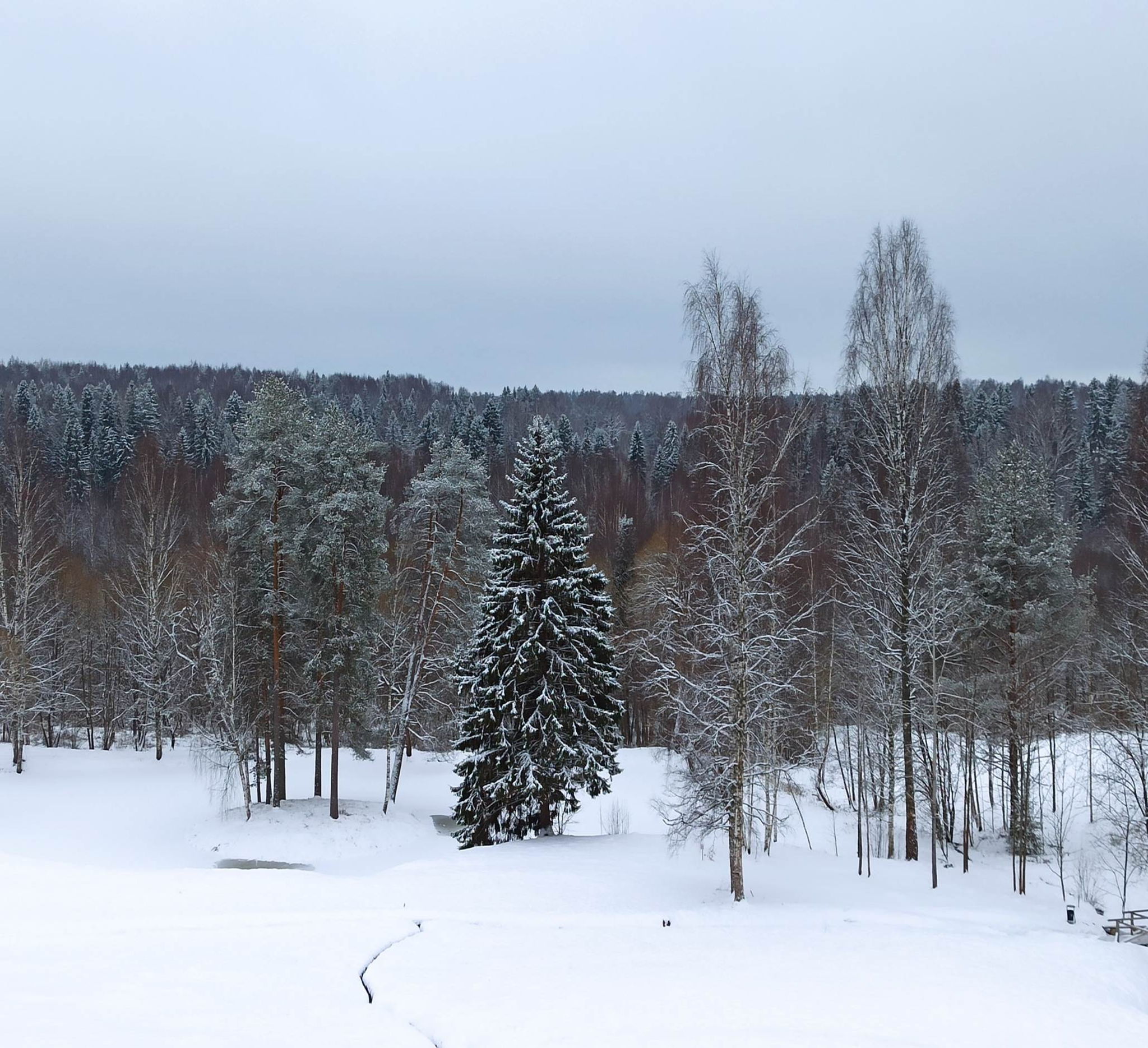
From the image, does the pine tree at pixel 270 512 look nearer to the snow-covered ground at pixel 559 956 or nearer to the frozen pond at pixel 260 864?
the frozen pond at pixel 260 864

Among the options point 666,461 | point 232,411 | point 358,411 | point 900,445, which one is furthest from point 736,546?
point 358,411

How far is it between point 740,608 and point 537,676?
8071mm

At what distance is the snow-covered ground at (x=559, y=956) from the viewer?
9.30 metres

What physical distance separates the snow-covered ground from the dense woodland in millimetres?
1885

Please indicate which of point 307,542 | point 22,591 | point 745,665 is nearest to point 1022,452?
point 745,665

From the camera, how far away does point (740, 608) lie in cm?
1557

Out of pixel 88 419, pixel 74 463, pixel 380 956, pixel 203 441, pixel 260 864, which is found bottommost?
pixel 260 864

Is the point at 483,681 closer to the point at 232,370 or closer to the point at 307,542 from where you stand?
the point at 307,542

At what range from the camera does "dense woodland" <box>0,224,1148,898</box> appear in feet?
54.2

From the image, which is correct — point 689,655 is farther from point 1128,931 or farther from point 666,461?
point 666,461

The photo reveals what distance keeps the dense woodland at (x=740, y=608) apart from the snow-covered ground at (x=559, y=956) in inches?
74.2

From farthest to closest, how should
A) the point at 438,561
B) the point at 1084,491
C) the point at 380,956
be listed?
the point at 1084,491, the point at 438,561, the point at 380,956

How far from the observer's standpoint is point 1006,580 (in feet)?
79.5

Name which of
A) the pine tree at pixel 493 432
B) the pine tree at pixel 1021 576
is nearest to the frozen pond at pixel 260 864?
the pine tree at pixel 1021 576
